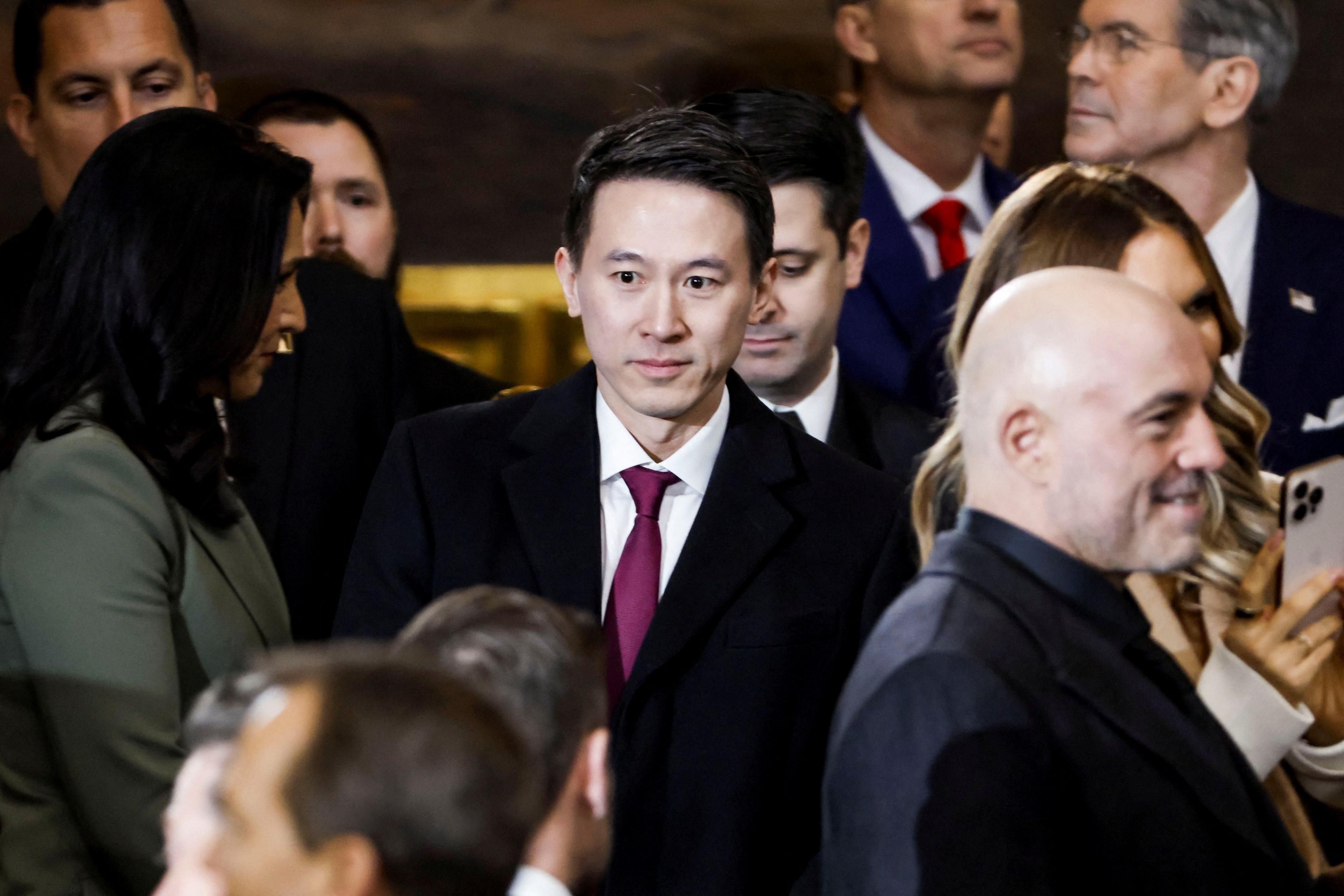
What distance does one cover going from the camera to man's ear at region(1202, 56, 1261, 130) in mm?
3629

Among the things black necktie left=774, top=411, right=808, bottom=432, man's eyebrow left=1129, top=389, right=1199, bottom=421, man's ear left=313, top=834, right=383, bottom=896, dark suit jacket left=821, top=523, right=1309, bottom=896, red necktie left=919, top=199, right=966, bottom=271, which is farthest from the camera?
red necktie left=919, top=199, right=966, bottom=271

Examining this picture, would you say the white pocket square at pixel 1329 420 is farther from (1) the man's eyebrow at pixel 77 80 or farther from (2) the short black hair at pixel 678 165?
(1) the man's eyebrow at pixel 77 80

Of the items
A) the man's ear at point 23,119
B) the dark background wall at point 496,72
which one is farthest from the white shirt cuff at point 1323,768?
the man's ear at point 23,119

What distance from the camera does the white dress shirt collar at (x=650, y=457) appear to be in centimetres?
212

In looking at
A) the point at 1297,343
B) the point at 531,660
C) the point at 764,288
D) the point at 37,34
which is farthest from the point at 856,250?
the point at 531,660

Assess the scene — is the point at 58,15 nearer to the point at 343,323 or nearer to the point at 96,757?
the point at 343,323

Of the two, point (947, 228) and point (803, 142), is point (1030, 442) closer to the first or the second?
point (803, 142)

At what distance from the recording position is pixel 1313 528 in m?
2.20

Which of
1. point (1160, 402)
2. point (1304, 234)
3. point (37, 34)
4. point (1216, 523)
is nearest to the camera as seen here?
point (1160, 402)

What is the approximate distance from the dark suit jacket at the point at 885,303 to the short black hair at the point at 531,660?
2223mm

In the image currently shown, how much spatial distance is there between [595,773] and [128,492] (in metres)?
1.03

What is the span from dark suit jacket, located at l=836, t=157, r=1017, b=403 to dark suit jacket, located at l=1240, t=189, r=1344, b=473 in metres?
0.72

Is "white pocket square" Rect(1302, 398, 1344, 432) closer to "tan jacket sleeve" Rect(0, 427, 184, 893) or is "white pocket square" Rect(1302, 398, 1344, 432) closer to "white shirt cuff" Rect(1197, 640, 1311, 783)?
"white shirt cuff" Rect(1197, 640, 1311, 783)

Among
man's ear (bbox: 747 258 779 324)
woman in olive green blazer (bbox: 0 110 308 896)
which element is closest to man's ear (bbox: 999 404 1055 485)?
man's ear (bbox: 747 258 779 324)
